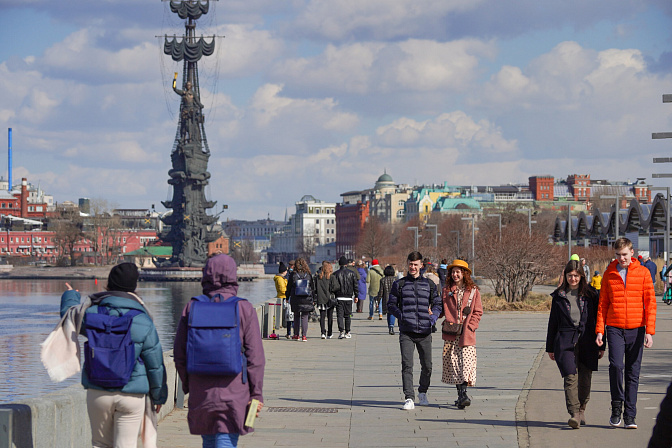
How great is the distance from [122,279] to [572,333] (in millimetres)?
5420

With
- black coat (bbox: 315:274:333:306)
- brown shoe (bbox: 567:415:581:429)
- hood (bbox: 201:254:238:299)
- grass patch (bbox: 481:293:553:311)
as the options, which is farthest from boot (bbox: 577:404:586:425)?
grass patch (bbox: 481:293:553:311)

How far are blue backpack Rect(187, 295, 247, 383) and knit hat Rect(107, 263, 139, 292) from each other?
0.56 m

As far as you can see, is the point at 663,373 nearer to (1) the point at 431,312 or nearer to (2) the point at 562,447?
(1) the point at 431,312

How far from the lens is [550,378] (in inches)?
590

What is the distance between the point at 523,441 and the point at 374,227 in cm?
15023

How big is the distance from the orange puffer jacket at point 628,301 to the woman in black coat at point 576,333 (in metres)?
0.16

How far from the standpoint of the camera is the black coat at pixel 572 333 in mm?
10898

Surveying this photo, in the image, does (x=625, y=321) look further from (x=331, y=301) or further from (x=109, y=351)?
(x=331, y=301)

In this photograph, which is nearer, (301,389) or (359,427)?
(359,427)

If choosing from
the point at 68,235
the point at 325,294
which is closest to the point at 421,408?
the point at 325,294

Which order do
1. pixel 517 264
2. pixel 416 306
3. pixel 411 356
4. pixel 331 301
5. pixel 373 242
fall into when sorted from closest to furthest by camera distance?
pixel 416 306, pixel 411 356, pixel 331 301, pixel 517 264, pixel 373 242

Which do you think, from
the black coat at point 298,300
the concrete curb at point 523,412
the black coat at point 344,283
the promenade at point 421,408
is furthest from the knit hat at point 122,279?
the black coat at point 344,283

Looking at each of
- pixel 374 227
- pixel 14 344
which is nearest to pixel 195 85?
pixel 374 227

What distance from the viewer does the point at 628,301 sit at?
10.8 m
